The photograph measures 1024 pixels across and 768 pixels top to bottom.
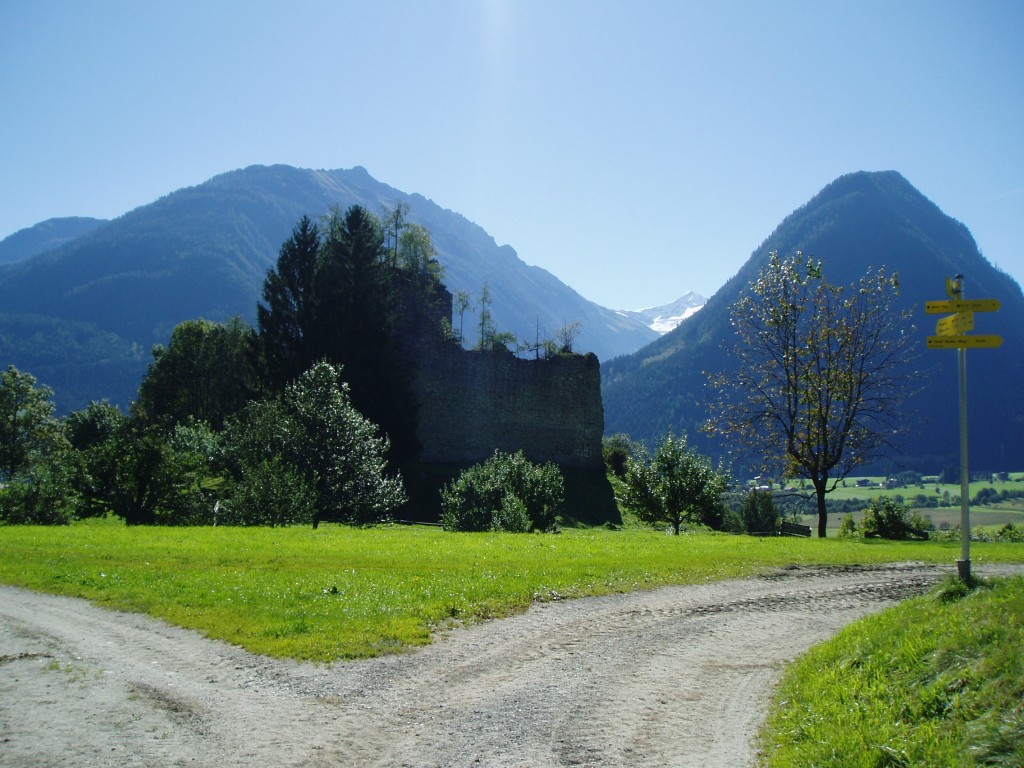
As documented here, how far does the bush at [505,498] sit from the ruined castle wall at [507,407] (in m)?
23.7

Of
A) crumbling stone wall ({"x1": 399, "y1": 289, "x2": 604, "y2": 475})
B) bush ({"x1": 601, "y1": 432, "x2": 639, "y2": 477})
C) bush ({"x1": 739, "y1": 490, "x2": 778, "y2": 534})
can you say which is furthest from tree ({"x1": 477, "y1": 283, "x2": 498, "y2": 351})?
bush ({"x1": 739, "y1": 490, "x2": 778, "y2": 534})

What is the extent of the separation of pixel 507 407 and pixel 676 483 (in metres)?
25.7

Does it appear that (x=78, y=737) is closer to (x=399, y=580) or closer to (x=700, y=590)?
(x=399, y=580)

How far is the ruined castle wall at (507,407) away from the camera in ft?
181

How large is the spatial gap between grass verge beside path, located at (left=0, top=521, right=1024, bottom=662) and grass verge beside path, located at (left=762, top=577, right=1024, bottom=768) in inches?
192

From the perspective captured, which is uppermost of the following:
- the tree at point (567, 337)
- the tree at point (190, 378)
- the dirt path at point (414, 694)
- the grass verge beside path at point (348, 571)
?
the tree at point (567, 337)

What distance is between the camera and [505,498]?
2855 cm

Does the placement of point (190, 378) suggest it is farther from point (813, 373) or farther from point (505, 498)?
point (813, 373)

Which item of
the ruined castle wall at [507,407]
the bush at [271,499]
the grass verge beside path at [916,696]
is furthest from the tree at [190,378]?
the grass verge beside path at [916,696]

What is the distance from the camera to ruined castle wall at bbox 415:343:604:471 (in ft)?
181

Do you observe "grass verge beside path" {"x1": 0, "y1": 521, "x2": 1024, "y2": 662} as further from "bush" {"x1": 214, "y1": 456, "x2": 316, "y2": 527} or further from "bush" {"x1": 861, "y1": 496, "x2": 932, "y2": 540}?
"bush" {"x1": 861, "y1": 496, "x2": 932, "y2": 540}

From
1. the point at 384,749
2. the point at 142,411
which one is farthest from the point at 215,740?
the point at 142,411

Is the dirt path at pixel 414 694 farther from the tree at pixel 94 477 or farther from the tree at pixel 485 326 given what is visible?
the tree at pixel 485 326

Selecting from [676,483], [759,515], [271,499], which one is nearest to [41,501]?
[271,499]
